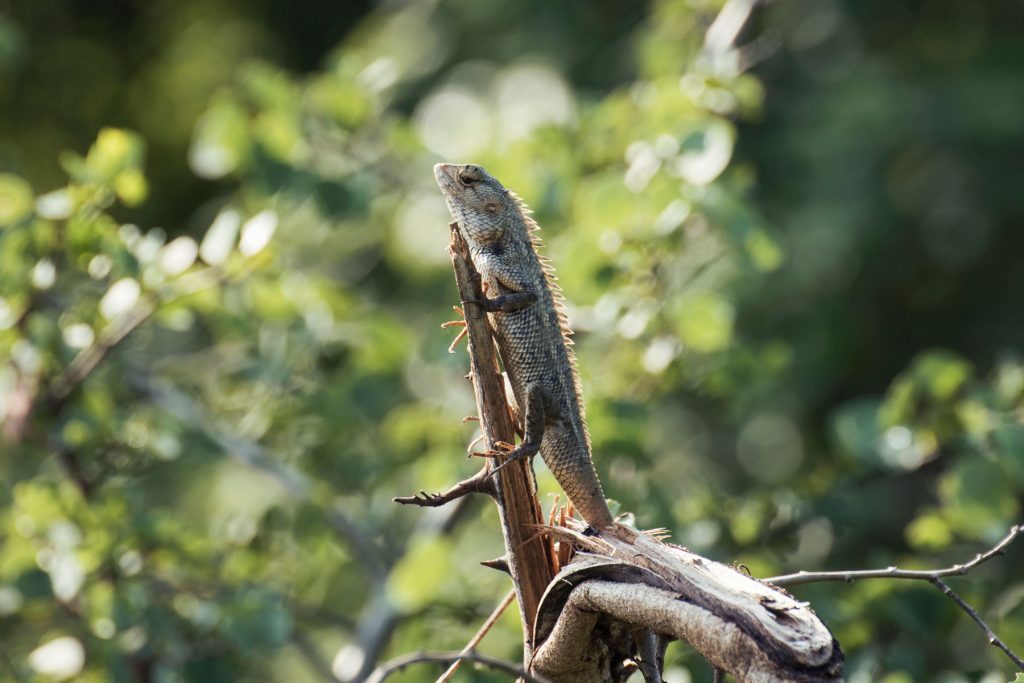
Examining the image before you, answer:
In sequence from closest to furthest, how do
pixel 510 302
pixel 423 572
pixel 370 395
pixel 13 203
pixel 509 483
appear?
pixel 509 483 < pixel 510 302 < pixel 423 572 < pixel 13 203 < pixel 370 395

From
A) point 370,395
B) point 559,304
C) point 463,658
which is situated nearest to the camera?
point 463,658

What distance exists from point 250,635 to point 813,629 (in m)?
2.24

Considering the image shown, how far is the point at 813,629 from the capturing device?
176 cm

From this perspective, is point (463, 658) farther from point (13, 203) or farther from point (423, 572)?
point (13, 203)

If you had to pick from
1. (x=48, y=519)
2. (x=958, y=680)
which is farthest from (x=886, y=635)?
(x=48, y=519)

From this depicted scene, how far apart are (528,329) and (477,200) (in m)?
0.45

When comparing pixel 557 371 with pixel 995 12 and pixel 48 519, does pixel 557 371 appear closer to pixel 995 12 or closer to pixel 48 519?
pixel 48 519

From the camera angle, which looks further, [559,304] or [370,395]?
[370,395]

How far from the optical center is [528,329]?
2.73 m

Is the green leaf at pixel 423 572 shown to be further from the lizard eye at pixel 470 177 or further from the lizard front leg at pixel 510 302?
the lizard eye at pixel 470 177

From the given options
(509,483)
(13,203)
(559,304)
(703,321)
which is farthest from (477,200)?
(13,203)

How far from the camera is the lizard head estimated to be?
294cm

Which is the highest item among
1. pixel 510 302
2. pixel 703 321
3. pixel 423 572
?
pixel 510 302

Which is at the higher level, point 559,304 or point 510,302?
point 510,302
